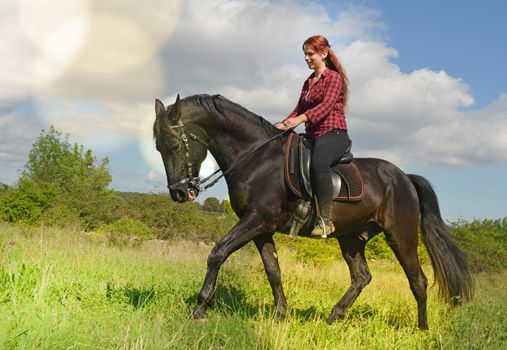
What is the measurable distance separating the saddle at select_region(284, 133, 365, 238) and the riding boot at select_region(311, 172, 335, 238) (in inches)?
3.2

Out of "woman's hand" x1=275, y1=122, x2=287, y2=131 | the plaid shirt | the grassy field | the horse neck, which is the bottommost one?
the grassy field

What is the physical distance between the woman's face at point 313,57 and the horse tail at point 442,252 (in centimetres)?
237

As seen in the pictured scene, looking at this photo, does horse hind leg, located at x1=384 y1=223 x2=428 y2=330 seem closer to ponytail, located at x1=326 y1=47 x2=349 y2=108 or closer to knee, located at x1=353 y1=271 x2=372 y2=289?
knee, located at x1=353 y1=271 x2=372 y2=289

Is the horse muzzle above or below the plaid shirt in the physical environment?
below

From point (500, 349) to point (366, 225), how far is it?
2043 millimetres

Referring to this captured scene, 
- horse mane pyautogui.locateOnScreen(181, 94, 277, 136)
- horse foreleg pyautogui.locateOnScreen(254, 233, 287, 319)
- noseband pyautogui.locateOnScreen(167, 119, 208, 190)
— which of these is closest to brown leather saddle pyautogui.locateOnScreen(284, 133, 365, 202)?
horse mane pyautogui.locateOnScreen(181, 94, 277, 136)

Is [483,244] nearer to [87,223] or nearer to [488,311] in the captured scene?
[488,311]

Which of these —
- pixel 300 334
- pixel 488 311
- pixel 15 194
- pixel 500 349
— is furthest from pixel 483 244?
pixel 15 194

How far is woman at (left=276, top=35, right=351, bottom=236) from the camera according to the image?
5145 mm

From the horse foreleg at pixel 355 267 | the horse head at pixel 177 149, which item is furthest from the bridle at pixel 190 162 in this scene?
the horse foreleg at pixel 355 267

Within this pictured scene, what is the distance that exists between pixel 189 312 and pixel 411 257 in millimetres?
3031

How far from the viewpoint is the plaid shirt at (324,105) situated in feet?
17.2

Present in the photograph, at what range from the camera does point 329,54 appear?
564cm

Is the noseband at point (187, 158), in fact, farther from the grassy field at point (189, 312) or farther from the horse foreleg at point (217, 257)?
the grassy field at point (189, 312)
